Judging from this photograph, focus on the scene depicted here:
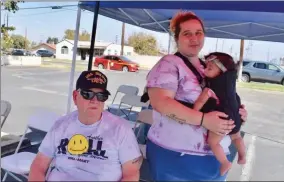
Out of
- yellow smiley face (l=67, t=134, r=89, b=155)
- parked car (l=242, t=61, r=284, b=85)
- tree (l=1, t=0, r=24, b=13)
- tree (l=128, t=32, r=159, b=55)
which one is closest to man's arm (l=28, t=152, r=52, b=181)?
yellow smiley face (l=67, t=134, r=89, b=155)

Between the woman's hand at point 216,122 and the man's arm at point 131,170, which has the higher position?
the woman's hand at point 216,122

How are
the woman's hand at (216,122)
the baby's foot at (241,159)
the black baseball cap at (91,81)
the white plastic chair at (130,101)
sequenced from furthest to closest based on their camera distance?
the white plastic chair at (130,101), the baby's foot at (241,159), the black baseball cap at (91,81), the woman's hand at (216,122)

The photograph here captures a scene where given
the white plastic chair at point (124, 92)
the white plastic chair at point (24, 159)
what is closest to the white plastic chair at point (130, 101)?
the white plastic chair at point (124, 92)

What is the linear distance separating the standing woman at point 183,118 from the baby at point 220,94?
30 mm

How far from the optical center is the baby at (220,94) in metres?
1.40

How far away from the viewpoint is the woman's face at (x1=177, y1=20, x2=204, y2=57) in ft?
4.92

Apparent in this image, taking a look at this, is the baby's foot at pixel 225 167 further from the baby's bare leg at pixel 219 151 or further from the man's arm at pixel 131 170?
the man's arm at pixel 131 170

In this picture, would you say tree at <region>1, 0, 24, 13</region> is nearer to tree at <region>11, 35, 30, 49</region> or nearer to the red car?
tree at <region>11, 35, 30, 49</region>

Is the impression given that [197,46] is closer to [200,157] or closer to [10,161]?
[200,157]

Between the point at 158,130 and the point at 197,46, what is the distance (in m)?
0.45

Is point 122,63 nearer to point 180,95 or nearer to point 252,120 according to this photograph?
point 252,120

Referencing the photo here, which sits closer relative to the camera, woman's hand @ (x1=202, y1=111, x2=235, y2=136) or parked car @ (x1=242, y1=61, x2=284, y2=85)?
woman's hand @ (x1=202, y1=111, x2=235, y2=136)

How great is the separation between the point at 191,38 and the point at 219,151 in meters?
0.54

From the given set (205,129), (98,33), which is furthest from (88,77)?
(98,33)
